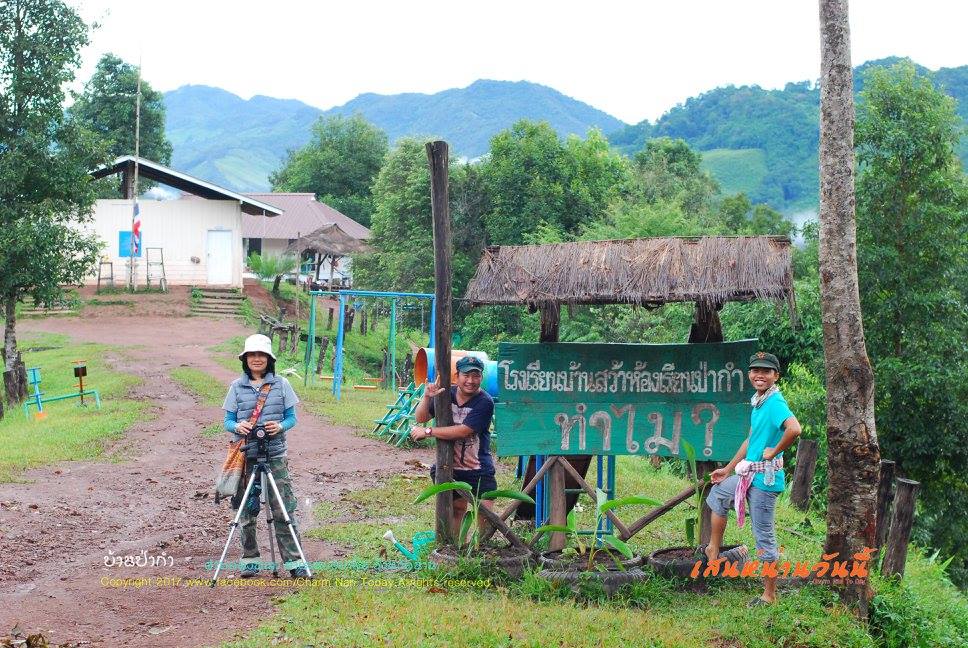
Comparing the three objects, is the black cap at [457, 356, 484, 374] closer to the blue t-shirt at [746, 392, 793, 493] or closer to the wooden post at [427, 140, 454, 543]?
the wooden post at [427, 140, 454, 543]

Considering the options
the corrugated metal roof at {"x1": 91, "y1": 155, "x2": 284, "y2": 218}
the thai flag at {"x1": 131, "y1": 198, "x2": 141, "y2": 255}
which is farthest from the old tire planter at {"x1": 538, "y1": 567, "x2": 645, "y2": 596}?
the corrugated metal roof at {"x1": 91, "y1": 155, "x2": 284, "y2": 218}

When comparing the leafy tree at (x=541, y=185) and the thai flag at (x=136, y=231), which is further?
the thai flag at (x=136, y=231)

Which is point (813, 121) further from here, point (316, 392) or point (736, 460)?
point (736, 460)

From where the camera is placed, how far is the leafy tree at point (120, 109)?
52344 mm

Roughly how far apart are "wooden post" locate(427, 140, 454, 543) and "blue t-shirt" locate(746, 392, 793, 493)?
2405 millimetres

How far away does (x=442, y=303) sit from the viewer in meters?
8.36

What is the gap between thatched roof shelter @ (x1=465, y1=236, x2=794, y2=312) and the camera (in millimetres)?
7992

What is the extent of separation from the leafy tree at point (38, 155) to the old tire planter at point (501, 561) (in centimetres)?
1667

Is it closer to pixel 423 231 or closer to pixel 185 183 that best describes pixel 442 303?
pixel 423 231

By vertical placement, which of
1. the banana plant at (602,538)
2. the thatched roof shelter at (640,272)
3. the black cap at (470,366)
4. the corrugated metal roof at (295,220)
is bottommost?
the banana plant at (602,538)

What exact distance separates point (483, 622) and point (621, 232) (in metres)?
22.5

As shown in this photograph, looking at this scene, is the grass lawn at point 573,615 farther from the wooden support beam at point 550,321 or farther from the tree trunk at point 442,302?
the wooden support beam at point 550,321

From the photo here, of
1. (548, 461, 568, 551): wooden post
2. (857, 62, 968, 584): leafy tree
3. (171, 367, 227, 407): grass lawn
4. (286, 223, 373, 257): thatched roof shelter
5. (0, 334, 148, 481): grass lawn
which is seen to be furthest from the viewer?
(286, 223, 373, 257): thatched roof shelter

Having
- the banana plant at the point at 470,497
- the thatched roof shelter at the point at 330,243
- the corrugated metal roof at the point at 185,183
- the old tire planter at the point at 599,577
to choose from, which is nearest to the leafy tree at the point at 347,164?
the thatched roof shelter at the point at 330,243
